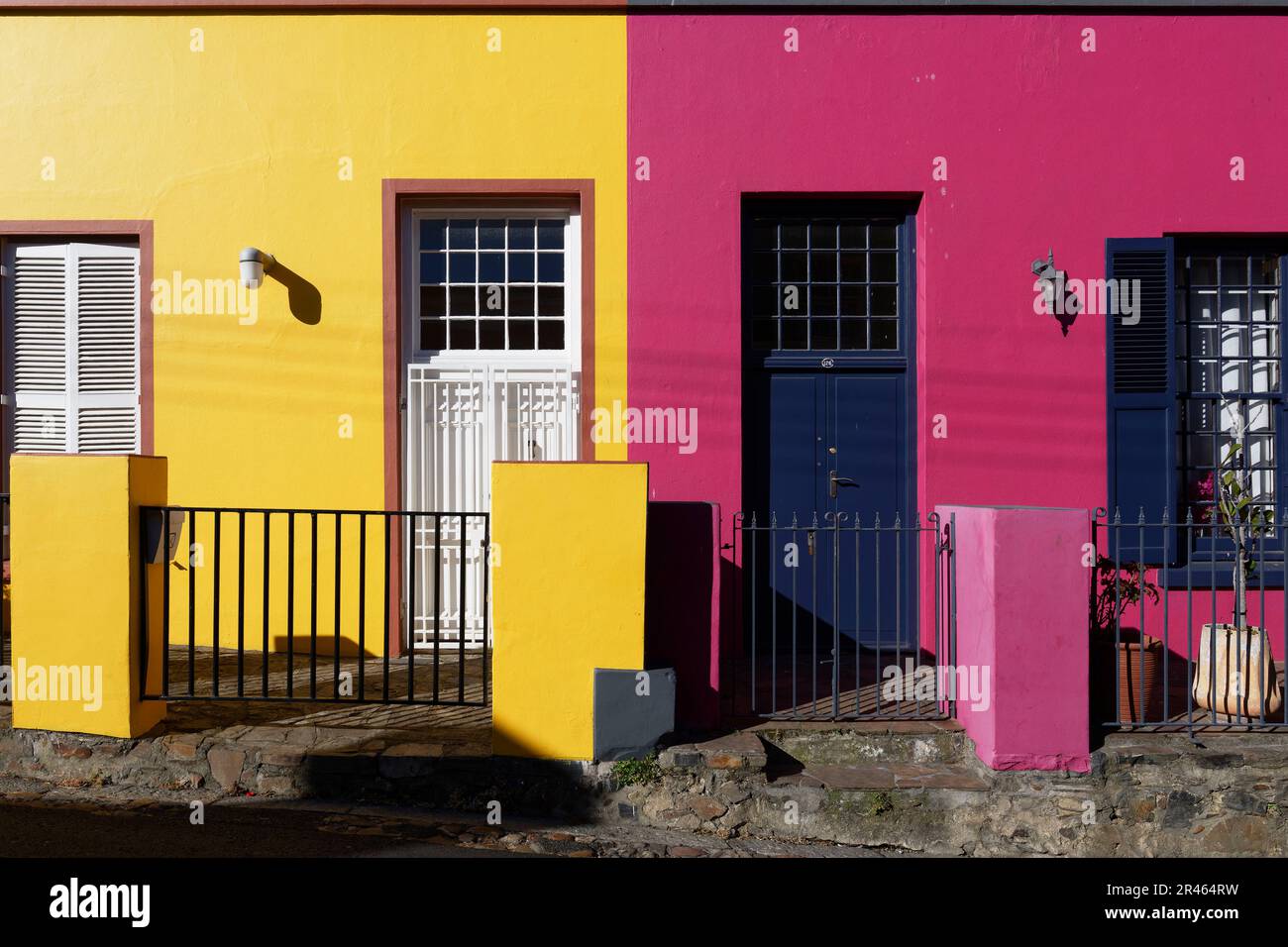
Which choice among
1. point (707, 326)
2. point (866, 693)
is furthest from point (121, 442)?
point (866, 693)

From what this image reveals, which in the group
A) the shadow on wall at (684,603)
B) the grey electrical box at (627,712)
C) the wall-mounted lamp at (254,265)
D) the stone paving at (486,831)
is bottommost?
the stone paving at (486,831)

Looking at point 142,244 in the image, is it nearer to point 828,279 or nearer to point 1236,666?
point 828,279

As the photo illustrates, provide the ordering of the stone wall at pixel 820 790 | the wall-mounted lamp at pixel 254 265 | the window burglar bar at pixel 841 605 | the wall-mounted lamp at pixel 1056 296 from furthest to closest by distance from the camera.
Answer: the wall-mounted lamp at pixel 1056 296, the wall-mounted lamp at pixel 254 265, the window burglar bar at pixel 841 605, the stone wall at pixel 820 790

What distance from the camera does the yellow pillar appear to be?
485 cm

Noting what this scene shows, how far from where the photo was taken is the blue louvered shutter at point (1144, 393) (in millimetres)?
6789

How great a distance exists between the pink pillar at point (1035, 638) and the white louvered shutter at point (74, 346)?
6.01 m

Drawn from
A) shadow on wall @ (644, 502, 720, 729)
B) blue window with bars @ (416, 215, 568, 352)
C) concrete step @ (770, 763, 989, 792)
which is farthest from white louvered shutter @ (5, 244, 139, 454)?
concrete step @ (770, 763, 989, 792)

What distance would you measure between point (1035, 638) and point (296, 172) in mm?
5635

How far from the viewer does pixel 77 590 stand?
487cm

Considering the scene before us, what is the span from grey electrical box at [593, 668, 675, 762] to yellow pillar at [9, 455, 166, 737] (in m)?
2.36

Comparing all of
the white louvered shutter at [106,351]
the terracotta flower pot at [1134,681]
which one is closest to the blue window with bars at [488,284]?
the white louvered shutter at [106,351]

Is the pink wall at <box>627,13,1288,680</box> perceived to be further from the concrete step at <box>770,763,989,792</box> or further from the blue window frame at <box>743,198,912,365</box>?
the concrete step at <box>770,763,989,792</box>

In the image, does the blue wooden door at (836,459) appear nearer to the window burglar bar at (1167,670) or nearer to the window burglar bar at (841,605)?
the window burglar bar at (841,605)
